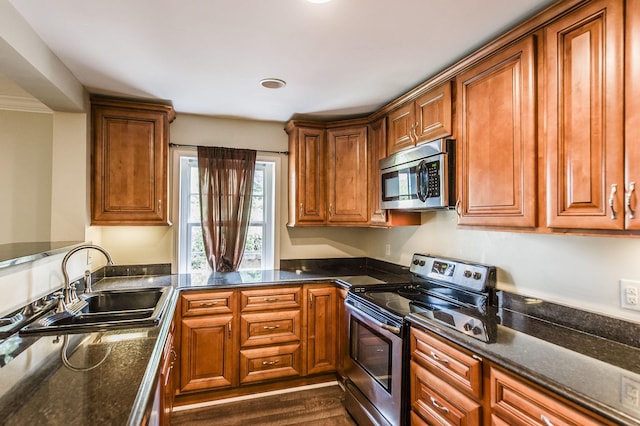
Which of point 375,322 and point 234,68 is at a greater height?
point 234,68

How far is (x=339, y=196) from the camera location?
314 centimetres

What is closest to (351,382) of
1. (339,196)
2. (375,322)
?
(375,322)

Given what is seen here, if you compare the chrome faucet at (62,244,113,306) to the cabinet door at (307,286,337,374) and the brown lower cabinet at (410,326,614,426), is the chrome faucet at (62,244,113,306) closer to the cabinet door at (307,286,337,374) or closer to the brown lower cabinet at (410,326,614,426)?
the cabinet door at (307,286,337,374)

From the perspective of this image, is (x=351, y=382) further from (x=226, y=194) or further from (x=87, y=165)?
(x=87, y=165)

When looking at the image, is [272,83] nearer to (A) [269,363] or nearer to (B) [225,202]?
(B) [225,202]

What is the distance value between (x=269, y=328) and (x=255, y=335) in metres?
0.12

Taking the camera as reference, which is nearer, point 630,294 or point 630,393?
point 630,393

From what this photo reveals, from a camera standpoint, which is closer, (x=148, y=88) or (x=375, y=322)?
(x=375, y=322)

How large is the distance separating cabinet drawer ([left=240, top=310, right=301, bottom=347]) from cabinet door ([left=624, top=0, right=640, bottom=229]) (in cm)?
Result: 225

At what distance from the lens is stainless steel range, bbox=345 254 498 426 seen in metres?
1.89

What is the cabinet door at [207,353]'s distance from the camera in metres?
2.55

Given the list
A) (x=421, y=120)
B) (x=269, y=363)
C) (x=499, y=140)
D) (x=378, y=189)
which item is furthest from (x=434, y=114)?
(x=269, y=363)

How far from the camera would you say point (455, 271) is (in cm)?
227

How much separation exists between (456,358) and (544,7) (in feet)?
5.28
